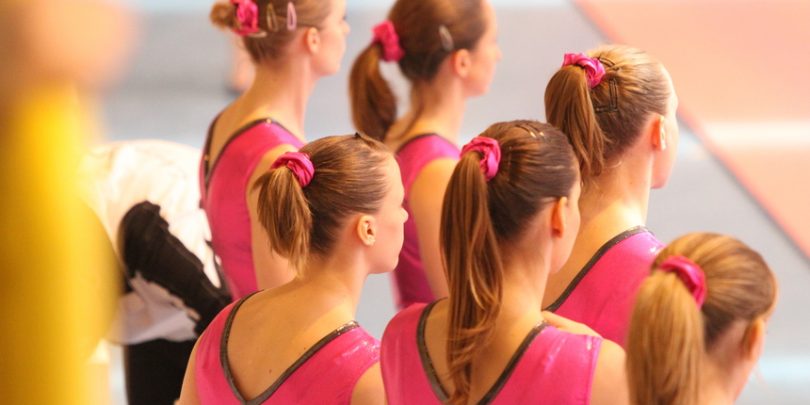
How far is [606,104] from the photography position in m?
2.22

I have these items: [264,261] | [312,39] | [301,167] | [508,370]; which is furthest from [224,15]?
[508,370]

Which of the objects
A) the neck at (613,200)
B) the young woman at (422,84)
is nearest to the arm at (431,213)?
the young woman at (422,84)

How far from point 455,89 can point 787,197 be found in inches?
96.1

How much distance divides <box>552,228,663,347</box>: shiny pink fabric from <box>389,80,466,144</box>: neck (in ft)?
3.06

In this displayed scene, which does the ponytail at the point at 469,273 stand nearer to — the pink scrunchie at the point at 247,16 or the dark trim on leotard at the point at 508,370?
the dark trim on leotard at the point at 508,370

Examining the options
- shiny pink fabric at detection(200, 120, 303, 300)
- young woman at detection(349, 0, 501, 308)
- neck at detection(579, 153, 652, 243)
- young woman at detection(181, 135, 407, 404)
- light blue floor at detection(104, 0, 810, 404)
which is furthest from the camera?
light blue floor at detection(104, 0, 810, 404)

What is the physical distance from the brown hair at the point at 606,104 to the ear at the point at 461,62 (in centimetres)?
84

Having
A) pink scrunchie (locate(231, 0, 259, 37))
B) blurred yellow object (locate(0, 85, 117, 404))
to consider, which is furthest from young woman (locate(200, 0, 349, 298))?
blurred yellow object (locate(0, 85, 117, 404))

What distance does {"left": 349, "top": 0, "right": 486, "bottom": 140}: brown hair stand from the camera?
3.06m

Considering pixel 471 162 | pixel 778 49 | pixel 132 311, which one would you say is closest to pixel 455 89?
pixel 132 311

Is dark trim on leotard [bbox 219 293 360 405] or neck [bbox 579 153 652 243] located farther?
neck [bbox 579 153 652 243]

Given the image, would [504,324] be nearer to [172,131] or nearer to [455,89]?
[455,89]

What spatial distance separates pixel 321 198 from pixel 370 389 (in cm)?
36

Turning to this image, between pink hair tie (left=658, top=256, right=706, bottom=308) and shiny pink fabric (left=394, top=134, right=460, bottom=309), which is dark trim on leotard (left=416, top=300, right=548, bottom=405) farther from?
shiny pink fabric (left=394, top=134, right=460, bottom=309)
